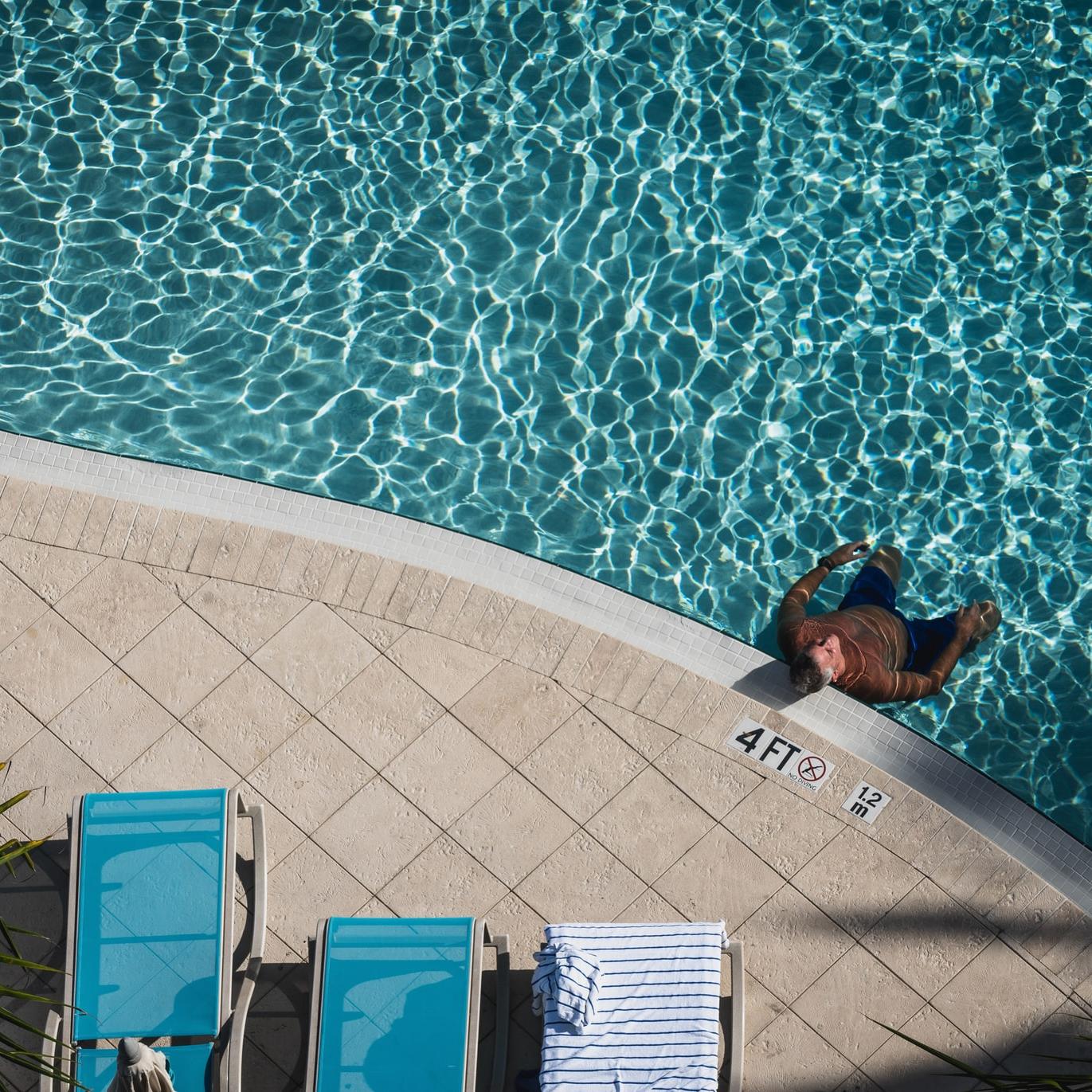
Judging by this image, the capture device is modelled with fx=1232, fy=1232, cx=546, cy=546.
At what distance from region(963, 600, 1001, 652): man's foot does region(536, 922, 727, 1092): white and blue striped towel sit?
2.85 m

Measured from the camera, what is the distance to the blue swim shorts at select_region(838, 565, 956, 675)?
25.6 ft

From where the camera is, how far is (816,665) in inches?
272

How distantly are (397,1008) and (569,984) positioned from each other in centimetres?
86

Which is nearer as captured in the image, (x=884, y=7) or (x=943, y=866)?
(x=943, y=866)

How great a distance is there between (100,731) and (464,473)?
2.88 meters

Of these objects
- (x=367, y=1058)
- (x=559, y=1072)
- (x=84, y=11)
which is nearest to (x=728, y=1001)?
(x=559, y=1072)

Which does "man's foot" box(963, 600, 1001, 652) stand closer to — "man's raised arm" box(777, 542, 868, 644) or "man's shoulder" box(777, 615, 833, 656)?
"man's raised arm" box(777, 542, 868, 644)

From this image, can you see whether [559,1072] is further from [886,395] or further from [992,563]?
[886,395]

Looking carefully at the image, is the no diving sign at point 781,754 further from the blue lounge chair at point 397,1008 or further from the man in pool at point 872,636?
the blue lounge chair at point 397,1008

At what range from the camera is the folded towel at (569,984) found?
6.05 metres

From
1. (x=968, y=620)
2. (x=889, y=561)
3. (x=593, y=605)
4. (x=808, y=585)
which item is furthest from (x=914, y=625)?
(x=593, y=605)

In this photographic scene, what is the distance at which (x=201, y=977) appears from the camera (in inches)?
246

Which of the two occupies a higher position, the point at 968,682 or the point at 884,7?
the point at 884,7

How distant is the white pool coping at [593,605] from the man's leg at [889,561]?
1.23 meters
